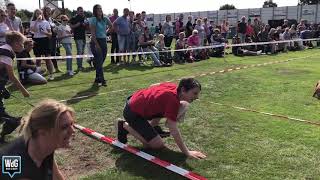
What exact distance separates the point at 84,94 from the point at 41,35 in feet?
10.5

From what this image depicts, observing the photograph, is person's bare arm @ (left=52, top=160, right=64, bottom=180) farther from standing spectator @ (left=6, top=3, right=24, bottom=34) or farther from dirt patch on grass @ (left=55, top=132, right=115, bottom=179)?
standing spectator @ (left=6, top=3, right=24, bottom=34)

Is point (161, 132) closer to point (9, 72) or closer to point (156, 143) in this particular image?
point (156, 143)

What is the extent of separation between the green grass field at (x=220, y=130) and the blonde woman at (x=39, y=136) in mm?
2112

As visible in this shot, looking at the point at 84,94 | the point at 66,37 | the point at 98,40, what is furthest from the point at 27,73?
the point at 66,37

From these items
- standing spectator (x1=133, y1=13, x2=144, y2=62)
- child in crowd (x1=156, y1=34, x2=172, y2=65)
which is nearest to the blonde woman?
child in crowd (x1=156, y1=34, x2=172, y2=65)

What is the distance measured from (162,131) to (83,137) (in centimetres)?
112

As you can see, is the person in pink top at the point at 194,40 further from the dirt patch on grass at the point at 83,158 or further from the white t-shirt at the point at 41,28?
the dirt patch on grass at the point at 83,158

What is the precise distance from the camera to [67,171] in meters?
4.79

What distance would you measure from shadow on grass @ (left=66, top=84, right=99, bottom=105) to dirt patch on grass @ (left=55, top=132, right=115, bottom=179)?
2.61 metres

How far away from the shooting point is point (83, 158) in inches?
204

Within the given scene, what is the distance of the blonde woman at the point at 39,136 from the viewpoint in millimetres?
2430

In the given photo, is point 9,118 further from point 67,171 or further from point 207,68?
point 207,68

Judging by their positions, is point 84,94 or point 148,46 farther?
point 148,46

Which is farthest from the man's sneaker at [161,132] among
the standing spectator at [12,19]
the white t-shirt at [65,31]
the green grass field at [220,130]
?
the white t-shirt at [65,31]
